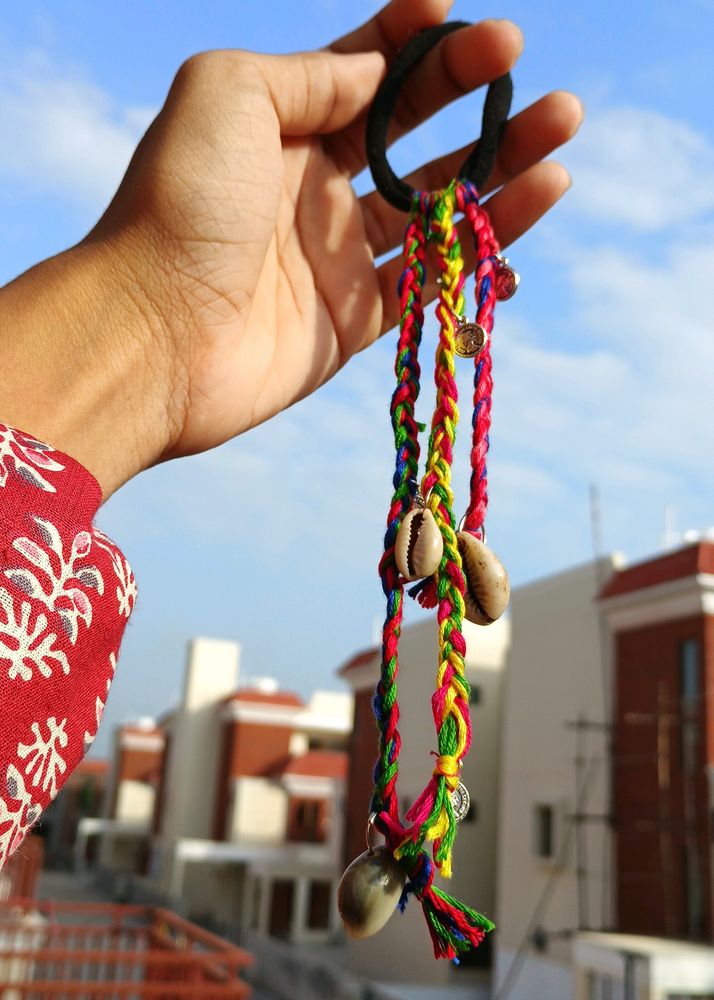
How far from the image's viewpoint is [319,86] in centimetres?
106

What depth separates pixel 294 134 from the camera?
113 cm

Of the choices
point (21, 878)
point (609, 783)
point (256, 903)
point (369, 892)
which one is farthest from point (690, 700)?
point (256, 903)

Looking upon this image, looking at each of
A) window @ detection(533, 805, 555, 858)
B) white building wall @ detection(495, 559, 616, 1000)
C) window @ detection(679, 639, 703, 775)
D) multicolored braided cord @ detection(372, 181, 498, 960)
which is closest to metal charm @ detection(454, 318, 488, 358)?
multicolored braided cord @ detection(372, 181, 498, 960)

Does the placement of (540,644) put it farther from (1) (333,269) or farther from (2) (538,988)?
(1) (333,269)

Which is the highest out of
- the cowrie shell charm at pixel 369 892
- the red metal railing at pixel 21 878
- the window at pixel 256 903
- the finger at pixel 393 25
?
the finger at pixel 393 25

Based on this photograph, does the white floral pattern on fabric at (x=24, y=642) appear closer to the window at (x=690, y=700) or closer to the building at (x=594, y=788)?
the building at (x=594, y=788)

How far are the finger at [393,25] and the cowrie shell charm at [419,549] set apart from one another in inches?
27.1

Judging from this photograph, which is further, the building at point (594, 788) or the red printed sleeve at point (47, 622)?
the building at point (594, 788)

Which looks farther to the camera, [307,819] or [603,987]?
[307,819]

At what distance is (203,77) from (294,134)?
6.3 inches

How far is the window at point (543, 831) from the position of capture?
10.3m

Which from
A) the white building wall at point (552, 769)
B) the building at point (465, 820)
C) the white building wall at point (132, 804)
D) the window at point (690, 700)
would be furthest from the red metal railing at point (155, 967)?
the white building wall at point (132, 804)

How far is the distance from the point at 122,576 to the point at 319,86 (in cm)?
66

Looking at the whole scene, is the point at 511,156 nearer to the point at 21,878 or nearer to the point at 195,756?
the point at 21,878
